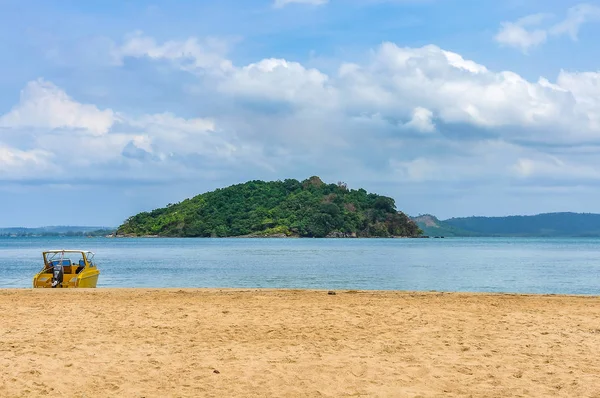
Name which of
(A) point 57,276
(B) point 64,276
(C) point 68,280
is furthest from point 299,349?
(B) point 64,276

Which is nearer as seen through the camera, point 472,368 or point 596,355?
point 472,368

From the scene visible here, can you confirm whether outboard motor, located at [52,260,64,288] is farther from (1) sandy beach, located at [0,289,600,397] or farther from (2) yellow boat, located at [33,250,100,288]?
(1) sandy beach, located at [0,289,600,397]

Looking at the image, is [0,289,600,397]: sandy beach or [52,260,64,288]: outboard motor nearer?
[0,289,600,397]: sandy beach

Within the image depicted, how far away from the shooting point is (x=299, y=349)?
12.9m

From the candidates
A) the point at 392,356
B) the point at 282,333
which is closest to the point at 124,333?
the point at 282,333

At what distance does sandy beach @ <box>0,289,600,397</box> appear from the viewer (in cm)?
1033

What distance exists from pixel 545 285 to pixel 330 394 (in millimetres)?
31945

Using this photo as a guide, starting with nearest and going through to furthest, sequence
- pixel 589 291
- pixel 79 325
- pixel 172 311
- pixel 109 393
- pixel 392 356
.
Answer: pixel 109 393
pixel 392 356
pixel 79 325
pixel 172 311
pixel 589 291

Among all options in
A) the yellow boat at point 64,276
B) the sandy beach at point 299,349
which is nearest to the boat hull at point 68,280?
the yellow boat at point 64,276

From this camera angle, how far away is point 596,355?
488 inches

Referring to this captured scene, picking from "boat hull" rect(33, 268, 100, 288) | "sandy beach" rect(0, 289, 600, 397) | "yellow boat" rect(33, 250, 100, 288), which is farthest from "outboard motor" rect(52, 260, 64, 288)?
"sandy beach" rect(0, 289, 600, 397)

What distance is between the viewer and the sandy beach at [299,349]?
10.3m

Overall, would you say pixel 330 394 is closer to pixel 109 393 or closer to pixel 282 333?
pixel 109 393

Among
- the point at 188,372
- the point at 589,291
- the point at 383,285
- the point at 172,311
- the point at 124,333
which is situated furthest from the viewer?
the point at 383,285
